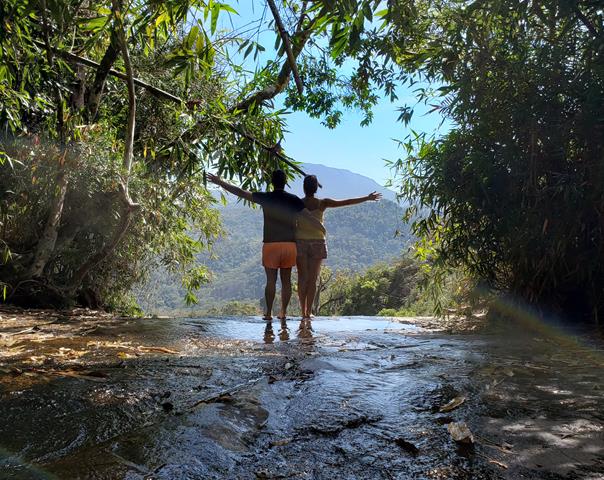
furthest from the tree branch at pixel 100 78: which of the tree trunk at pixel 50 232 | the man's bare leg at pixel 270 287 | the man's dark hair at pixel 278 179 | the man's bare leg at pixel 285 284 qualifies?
the man's bare leg at pixel 285 284

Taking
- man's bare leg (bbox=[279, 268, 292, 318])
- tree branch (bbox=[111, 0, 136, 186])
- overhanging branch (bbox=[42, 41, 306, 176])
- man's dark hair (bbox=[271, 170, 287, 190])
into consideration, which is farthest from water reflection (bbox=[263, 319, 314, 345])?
tree branch (bbox=[111, 0, 136, 186])

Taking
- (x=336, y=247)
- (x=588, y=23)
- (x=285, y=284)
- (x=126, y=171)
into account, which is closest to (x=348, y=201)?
(x=285, y=284)

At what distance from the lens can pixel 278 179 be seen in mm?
6160

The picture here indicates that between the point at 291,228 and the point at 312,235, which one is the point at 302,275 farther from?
the point at 291,228

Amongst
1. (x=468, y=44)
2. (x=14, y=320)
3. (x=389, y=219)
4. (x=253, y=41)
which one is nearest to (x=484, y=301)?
(x=468, y=44)

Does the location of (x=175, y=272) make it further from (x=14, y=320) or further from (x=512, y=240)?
(x=512, y=240)

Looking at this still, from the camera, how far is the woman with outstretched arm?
6.51 m

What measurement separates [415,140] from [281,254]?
2680 mm

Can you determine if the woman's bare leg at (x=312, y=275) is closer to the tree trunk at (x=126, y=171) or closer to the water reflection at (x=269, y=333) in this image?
the water reflection at (x=269, y=333)

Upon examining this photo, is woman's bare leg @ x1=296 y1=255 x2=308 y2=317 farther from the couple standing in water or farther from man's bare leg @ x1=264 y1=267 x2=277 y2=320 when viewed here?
man's bare leg @ x1=264 y1=267 x2=277 y2=320

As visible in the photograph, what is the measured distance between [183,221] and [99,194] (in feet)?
9.19

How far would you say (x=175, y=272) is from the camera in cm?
1030

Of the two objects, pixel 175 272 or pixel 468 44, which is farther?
pixel 175 272

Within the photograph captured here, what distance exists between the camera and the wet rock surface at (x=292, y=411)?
1733 mm
